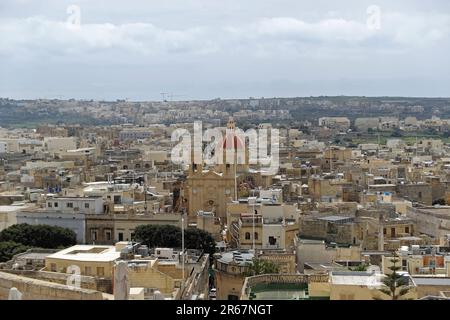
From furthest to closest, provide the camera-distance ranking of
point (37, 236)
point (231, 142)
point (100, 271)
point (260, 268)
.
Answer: point (231, 142), point (37, 236), point (260, 268), point (100, 271)

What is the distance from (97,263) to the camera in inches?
633

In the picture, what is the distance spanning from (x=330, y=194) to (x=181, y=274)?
17.0 meters

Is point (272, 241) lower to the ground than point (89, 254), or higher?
lower

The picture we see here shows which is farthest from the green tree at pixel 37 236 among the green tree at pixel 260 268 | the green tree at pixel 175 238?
the green tree at pixel 260 268

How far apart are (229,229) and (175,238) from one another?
3033 millimetres

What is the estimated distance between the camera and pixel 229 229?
24031 mm

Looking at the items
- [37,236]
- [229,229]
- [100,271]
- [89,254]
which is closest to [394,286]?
[100,271]

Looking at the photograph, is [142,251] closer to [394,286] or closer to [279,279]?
[279,279]

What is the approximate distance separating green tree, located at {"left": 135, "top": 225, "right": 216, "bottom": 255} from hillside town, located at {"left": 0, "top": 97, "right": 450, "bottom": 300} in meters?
0.04

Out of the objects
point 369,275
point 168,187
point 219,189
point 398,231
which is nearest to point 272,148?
point 168,187

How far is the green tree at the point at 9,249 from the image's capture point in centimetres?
1909

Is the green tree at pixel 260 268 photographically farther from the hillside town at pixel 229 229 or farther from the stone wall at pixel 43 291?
the stone wall at pixel 43 291

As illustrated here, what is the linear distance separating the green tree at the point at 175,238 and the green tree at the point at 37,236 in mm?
1864
